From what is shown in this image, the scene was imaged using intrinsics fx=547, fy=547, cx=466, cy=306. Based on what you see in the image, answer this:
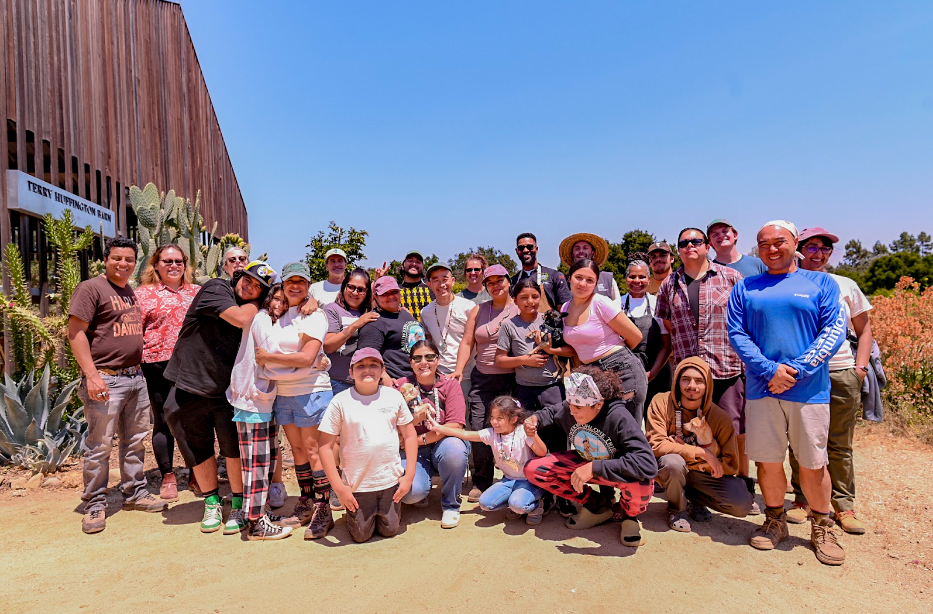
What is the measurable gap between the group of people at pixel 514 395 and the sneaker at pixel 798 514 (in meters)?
0.01

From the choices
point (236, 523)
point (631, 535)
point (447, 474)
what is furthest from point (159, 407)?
point (631, 535)

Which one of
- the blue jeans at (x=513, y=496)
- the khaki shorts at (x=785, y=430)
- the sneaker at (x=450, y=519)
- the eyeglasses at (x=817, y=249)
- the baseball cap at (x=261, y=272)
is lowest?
the sneaker at (x=450, y=519)

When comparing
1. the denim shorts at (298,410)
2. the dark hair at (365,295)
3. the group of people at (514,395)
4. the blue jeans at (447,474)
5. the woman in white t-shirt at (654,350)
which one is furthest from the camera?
the dark hair at (365,295)

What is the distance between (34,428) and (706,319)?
20.8 ft

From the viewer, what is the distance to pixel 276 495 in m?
4.52

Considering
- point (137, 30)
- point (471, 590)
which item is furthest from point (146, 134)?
point (471, 590)

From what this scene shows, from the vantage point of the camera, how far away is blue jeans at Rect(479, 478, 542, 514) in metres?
3.96

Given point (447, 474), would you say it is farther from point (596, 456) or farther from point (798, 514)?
point (798, 514)

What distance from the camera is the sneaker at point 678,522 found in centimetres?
388

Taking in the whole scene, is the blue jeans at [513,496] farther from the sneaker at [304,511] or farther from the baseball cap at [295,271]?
the baseball cap at [295,271]

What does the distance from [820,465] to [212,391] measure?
13.5 ft

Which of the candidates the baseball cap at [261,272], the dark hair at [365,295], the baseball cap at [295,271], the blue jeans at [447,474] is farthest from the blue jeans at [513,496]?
the baseball cap at [261,272]

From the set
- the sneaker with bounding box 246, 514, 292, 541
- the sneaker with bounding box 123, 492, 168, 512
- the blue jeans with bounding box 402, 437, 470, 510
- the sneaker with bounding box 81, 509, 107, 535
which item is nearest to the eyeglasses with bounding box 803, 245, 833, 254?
the blue jeans with bounding box 402, 437, 470, 510

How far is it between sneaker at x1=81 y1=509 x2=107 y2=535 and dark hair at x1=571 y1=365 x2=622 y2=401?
3.68m
